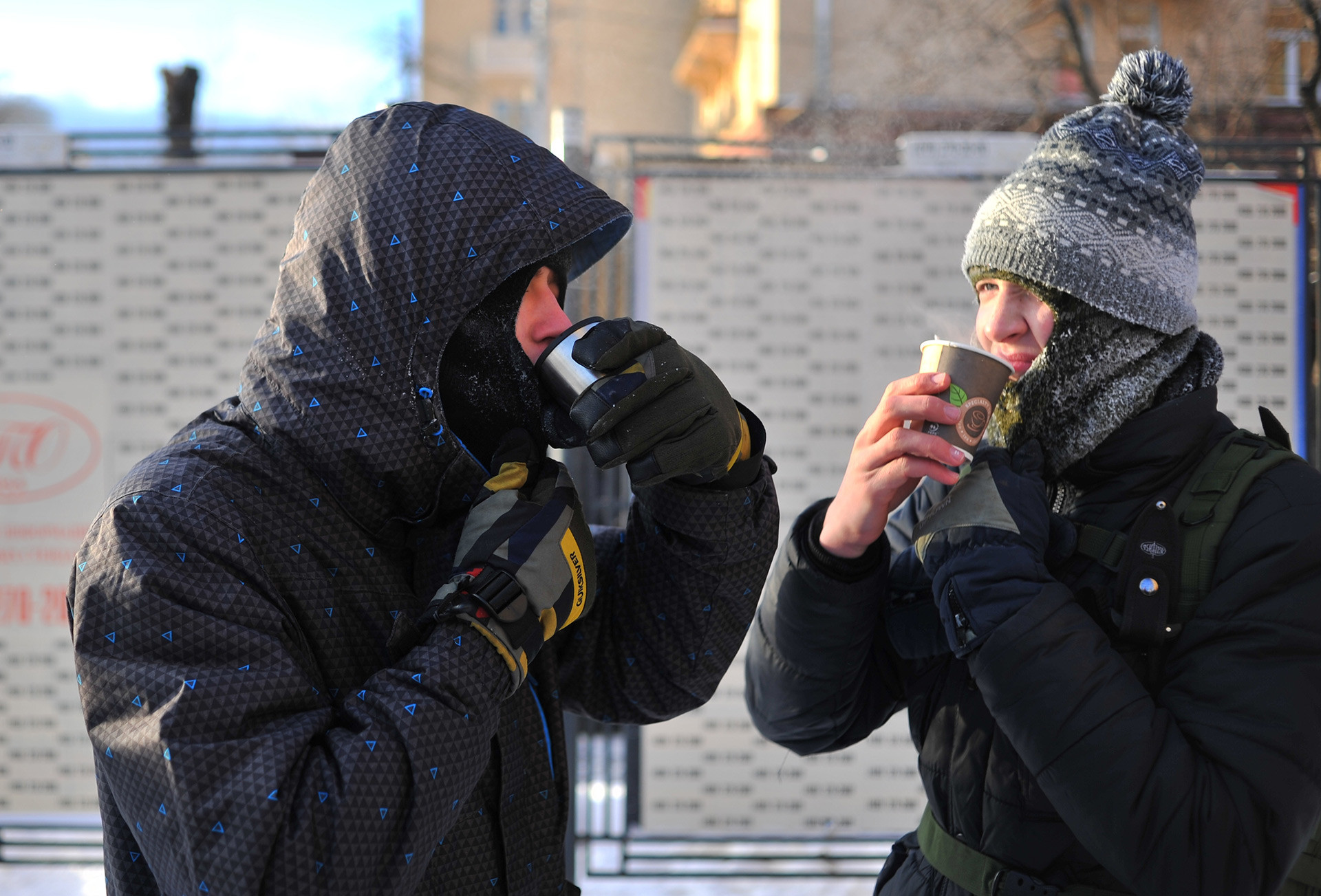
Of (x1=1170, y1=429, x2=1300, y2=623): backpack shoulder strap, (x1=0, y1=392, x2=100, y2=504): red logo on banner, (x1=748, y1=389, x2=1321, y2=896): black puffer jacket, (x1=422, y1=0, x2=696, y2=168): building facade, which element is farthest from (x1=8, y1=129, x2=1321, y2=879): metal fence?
(x1=422, y1=0, x2=696, y2=168): building facade

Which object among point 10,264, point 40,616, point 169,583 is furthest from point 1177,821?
point 10,264

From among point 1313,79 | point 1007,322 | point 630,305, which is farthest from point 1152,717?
point 1313,79

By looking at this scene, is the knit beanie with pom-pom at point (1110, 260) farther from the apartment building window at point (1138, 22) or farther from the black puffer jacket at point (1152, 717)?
the apartment building window at point (1138, 22)

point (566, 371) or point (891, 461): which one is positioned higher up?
point (566, 371)

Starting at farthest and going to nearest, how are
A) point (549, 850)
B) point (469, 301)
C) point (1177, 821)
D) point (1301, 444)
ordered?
1. point (1301, 444)
2. point (549, 850)
3. point (469, 301)
4. point (1177, 821)

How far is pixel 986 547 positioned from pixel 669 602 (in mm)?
524

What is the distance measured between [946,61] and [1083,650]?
9.90 meters

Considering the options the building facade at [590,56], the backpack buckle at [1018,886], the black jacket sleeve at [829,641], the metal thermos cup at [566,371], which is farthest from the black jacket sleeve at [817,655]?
the building facade at [590,56]

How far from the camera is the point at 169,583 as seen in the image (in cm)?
116

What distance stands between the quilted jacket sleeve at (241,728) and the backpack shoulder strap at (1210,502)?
0.97m

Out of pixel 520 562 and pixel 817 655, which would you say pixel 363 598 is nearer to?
pixel 520 562

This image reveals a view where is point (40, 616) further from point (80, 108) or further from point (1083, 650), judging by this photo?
point (80, 108)

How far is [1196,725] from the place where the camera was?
52.9 inches

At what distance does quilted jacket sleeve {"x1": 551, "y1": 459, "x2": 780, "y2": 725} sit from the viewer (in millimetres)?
1595
